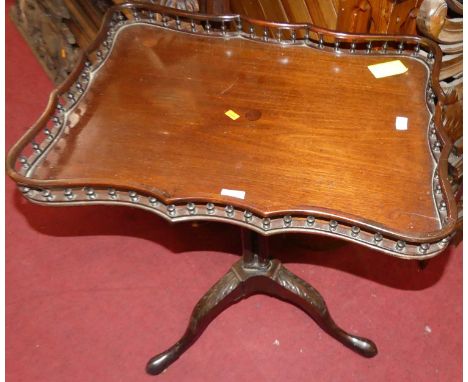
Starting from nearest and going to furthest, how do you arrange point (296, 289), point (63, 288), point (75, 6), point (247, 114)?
point (247, 114) → point (296, 289) → point (63, 288) → point (75, 6)

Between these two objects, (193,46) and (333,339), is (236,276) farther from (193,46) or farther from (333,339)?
(193,46)

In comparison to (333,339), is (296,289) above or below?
above

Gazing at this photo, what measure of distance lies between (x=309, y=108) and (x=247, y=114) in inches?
5.7

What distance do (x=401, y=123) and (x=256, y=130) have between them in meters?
0.32

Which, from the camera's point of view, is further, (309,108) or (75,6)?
(75,6)

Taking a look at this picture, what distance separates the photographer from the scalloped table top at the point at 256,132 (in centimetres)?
112

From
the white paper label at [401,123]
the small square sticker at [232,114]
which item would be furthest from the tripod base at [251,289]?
the white paper label at [401,123]

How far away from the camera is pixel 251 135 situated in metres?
1.25

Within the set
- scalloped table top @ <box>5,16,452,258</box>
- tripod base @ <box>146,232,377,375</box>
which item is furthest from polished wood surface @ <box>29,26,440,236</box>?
tripod base @ <box>146,232,377,375</box>

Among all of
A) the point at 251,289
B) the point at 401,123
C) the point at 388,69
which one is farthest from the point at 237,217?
the point at 251,289

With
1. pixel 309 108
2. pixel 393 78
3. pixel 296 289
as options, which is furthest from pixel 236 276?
pixel 393 78

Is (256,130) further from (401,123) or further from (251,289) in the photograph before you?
(251,289)

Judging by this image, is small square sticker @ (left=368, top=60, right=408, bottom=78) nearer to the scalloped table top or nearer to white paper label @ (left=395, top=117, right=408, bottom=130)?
the scalloped table top

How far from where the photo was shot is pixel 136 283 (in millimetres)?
1990
